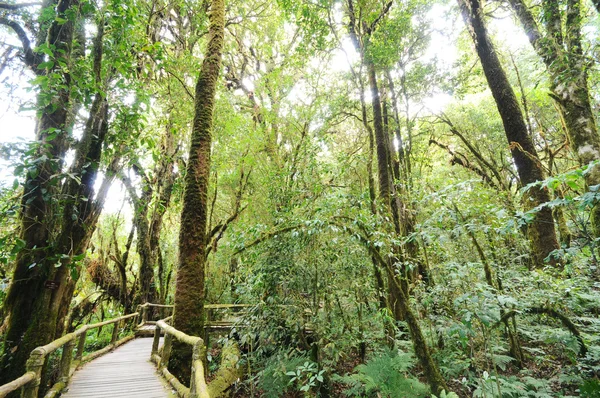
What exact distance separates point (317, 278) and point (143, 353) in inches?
234

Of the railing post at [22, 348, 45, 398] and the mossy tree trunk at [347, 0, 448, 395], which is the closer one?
the railing post at [22, 348, 45, 398]

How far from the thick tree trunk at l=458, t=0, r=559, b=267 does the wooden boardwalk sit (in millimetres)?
7357

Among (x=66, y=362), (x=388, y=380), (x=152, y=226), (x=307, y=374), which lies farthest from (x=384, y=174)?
(x=152, y=226)

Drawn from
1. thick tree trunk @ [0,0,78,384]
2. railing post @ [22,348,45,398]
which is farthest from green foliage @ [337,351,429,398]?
thick tree trunk @ [0,0,78,384]

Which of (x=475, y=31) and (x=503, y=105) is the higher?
(x=475, y=31)

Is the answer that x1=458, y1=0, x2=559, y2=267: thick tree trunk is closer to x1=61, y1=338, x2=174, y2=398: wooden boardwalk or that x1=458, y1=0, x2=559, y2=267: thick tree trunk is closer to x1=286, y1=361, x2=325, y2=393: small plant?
x1=286, y1=361, x2=325, y2=393: small plant

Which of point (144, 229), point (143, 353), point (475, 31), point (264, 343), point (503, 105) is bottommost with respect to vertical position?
point (143, 353)

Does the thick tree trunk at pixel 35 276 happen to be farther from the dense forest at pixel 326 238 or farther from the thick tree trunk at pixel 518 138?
the thick tree trunk at pixel 518 138

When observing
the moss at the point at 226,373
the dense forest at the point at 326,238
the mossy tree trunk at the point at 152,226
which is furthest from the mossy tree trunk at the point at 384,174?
the mossy tree trunk at the point at 152,226

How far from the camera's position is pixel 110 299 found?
12.3 meters

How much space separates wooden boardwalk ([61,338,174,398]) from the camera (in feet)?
15.5

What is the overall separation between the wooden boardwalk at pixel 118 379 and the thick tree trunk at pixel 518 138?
7357 mm

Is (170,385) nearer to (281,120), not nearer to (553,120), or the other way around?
(281,120)

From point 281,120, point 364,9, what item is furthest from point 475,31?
point 281,120
